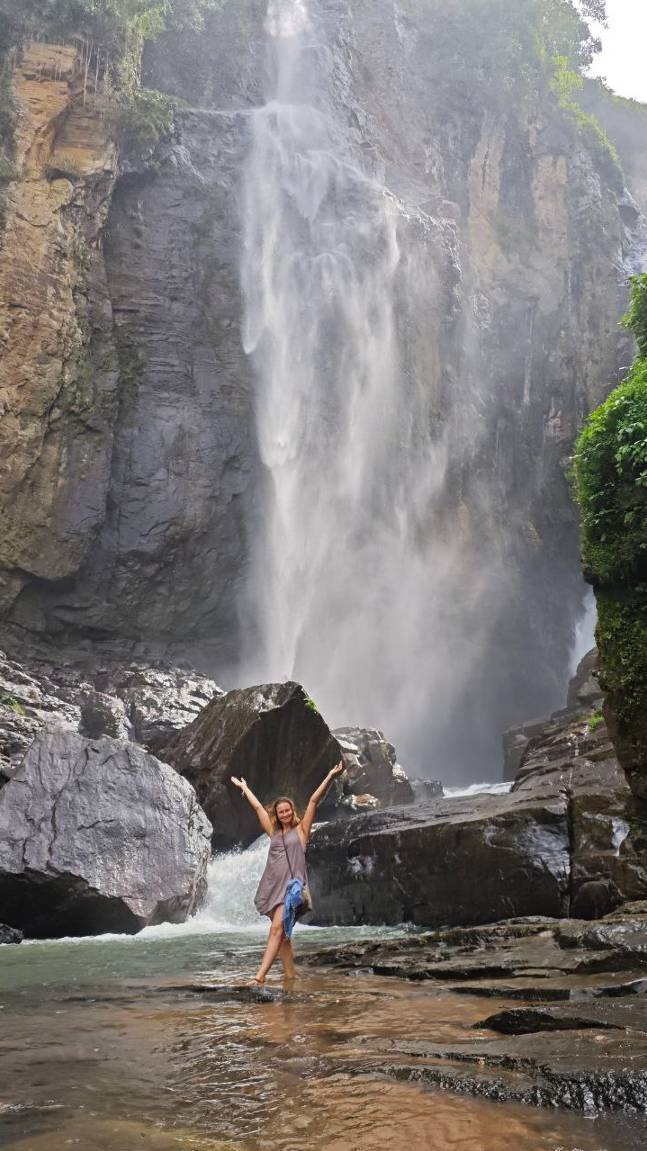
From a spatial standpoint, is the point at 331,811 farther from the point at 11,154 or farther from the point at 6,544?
the point at 11,154

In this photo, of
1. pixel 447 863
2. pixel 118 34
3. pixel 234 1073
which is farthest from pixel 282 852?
pixel 118 34

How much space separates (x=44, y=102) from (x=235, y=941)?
22.4 metres

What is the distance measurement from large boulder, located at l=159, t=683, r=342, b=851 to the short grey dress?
8240mm

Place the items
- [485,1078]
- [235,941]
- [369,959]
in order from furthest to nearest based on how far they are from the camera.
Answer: [235,941], [369,959], [485,1078]

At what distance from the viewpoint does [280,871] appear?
256 inches

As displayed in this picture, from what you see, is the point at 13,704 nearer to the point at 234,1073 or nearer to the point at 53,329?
→ the point at 53,329

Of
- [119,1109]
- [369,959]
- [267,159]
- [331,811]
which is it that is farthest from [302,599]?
[119,1109]

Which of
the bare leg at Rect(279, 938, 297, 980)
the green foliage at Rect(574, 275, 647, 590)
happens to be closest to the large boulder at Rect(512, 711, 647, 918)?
the green foliage at Rect(574, 275, 647, 590)

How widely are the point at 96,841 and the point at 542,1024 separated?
317 inches

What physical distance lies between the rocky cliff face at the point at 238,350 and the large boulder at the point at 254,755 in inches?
349

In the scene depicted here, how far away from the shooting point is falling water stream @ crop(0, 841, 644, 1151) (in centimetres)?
261

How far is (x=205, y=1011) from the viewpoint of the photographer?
16.4 feet

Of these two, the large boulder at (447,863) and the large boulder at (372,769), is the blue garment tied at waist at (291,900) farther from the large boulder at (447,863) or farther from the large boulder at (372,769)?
the large boulder at (372,769)

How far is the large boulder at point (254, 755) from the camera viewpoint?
48.5ft
